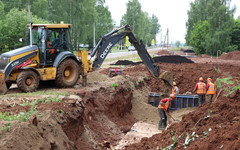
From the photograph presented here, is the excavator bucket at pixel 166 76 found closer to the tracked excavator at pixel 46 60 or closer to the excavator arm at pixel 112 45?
the excavator arm at pixel 112 45

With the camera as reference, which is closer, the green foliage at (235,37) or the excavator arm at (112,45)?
the excavator arm at (112,45)

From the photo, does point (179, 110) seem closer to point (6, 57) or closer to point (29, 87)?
point (29, 87)

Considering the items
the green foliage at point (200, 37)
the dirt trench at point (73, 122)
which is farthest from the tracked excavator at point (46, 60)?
the green foliage at point (200, 37)

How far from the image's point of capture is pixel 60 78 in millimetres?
11945

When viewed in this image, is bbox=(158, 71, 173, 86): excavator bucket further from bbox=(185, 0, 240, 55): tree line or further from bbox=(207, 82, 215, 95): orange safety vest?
bbox=(185, 0, 240, 55): tree line

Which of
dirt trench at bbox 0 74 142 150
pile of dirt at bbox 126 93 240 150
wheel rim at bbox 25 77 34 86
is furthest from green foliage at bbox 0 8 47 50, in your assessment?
pile of dirt at bbox 126 93 240 150

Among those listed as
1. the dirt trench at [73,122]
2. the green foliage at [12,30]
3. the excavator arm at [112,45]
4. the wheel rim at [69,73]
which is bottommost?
the dirt trench at [73,122]

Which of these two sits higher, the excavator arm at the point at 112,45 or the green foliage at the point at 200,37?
the green foliage at the point at 200,37

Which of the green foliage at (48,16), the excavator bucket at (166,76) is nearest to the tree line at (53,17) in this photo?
the green foliage at (48,16)

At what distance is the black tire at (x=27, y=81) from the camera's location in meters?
10.7

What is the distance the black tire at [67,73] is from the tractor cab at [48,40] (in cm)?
53

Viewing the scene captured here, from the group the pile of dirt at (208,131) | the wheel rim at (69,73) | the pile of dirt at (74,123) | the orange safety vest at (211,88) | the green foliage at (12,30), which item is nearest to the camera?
the pile of dirt at (208,131)

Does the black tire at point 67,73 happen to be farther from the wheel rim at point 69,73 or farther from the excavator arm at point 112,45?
the excavator arm at point 112,45

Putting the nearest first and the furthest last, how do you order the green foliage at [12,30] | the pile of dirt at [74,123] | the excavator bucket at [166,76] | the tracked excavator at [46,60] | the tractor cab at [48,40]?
the pile of dirt at [74,123], the tracked excavator at [46,60], the tractor cab at [48,40], the excavator bucket at [166,76], the green foliage at [12,30]
